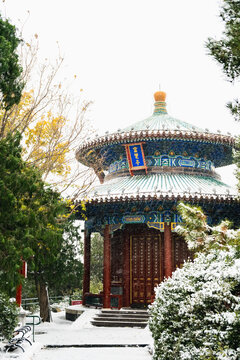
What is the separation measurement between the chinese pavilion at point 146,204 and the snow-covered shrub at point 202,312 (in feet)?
25.7

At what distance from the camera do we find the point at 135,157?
52.6ft

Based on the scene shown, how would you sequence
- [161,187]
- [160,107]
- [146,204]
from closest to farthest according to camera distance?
[161,187], [146,204], [160,107]

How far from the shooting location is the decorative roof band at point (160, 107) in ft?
63.2

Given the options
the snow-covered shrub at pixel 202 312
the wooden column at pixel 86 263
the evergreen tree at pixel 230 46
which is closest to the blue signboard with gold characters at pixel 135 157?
the wooden column at pixel 86 263

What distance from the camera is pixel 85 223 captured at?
56.3 feet

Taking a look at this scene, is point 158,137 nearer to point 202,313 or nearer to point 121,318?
point 121,318

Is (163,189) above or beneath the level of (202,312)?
above

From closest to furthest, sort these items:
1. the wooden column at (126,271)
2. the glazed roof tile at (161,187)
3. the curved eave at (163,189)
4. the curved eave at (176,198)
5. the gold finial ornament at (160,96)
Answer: the curved eave at (176,198), the curved eave at (163,189), the glazed roof tile at (161,187), the wooden column at (126,271), the gold finial ornament at (160,96)

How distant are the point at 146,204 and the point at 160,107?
237 inches

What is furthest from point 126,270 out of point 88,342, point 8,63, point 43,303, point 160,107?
point 8,63

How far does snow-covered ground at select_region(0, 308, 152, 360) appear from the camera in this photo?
9.36 m

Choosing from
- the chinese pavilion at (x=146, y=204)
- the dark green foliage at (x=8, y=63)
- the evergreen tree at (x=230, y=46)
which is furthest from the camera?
the chinese pavilion at (x=146, y=204)

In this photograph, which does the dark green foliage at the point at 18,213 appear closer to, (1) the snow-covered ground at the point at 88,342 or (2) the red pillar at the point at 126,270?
(1) the snow-covered ground at the point at 88,342

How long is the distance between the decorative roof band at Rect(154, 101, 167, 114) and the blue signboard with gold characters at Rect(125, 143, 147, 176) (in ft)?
12.6
